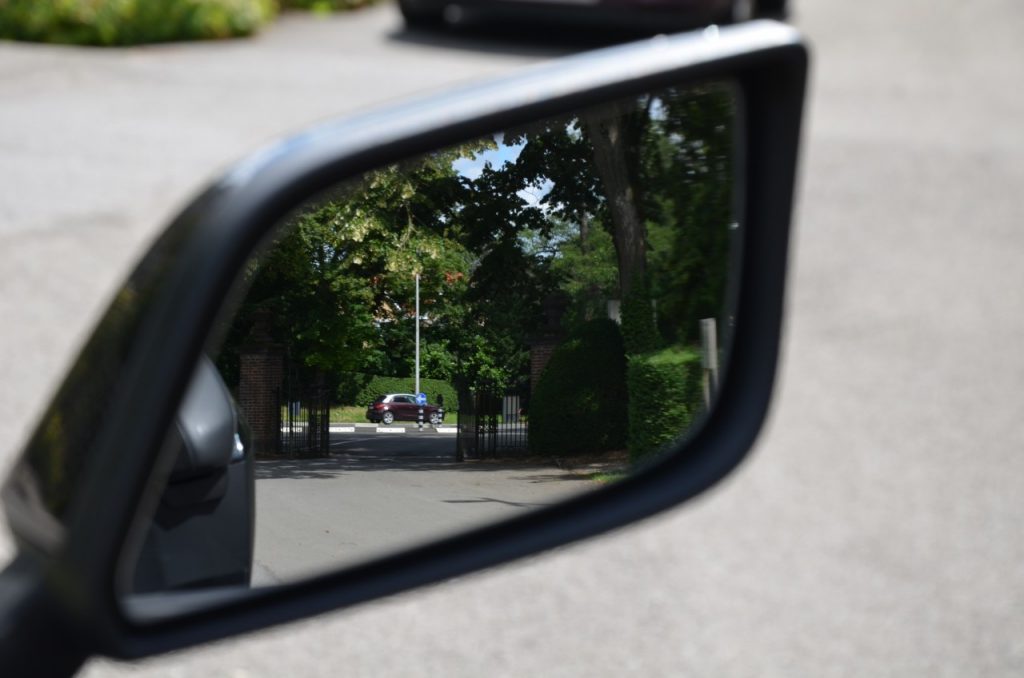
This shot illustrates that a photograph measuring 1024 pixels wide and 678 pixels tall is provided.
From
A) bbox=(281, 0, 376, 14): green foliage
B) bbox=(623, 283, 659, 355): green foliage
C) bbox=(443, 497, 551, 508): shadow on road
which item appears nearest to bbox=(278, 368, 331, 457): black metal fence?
bbox=(443, 497, 551, 508): shadow on road

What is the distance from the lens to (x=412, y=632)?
461 centimetres

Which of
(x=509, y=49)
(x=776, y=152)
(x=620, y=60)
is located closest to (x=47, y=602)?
(x=620, y=60)

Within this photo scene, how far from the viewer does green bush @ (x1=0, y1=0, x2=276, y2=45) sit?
48.3 feet

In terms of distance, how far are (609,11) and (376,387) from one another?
1347 centimetres

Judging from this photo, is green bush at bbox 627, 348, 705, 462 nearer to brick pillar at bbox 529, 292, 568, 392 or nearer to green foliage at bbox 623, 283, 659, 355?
green foliage at bbox 623, 283, 659, 355

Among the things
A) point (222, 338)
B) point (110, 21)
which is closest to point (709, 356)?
point (222, 338)

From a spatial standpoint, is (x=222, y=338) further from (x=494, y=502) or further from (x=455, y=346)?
(x=494, y=502)

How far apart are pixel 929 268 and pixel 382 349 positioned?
8.16 metres

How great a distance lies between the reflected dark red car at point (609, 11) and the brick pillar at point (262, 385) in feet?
43.7

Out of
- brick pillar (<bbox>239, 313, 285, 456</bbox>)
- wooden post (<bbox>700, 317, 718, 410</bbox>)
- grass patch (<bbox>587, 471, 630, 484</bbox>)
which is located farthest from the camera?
wooden post (<bbox>700, 317, 718, 410</bbox>)

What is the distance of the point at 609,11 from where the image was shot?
46.5 ft

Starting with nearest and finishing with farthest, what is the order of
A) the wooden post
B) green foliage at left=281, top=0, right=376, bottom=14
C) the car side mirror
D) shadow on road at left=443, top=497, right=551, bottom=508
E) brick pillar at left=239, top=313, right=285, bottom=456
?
the car side mirror → brick pillar at left=239, top=313, right=285, bottom=456 → shadow on road at left=443, top=497, right=551, bottom=508 → the wooden post → green foliage at left=281, top=0, right=376, bottom=14

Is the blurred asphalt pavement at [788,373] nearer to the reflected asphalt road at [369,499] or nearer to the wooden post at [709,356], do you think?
the reflected asphalt road at [369,499]

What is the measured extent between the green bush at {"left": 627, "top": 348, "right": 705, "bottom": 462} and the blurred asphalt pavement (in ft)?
0.98
